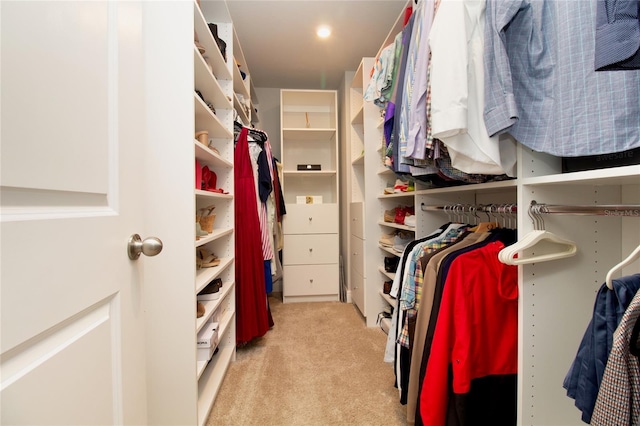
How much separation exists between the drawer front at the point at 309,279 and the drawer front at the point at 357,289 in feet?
0.64

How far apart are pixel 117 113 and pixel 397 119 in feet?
3.38

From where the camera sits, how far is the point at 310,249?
262cm

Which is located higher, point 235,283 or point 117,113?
point 117,113

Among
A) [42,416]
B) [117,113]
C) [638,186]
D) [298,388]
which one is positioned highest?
[117,113]

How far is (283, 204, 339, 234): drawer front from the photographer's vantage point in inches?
103

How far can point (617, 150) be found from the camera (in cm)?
59

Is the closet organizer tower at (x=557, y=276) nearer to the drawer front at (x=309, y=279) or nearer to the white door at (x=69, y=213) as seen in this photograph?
the white door at (x=69, y=213)

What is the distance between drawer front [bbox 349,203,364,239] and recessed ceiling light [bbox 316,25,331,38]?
1.41 meters

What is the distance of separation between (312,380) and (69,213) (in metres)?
1.44

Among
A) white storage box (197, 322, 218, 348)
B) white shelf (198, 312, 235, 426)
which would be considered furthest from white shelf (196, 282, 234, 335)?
white shelf (198, 312, 235, 426)

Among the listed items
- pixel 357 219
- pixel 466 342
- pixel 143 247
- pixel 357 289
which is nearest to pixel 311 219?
pixel 357 219

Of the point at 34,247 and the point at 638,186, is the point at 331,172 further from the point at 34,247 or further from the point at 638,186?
the point at 34,247

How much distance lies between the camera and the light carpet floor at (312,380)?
1.20m

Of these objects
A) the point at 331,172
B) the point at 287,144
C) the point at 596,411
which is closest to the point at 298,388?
the point at 596,411
